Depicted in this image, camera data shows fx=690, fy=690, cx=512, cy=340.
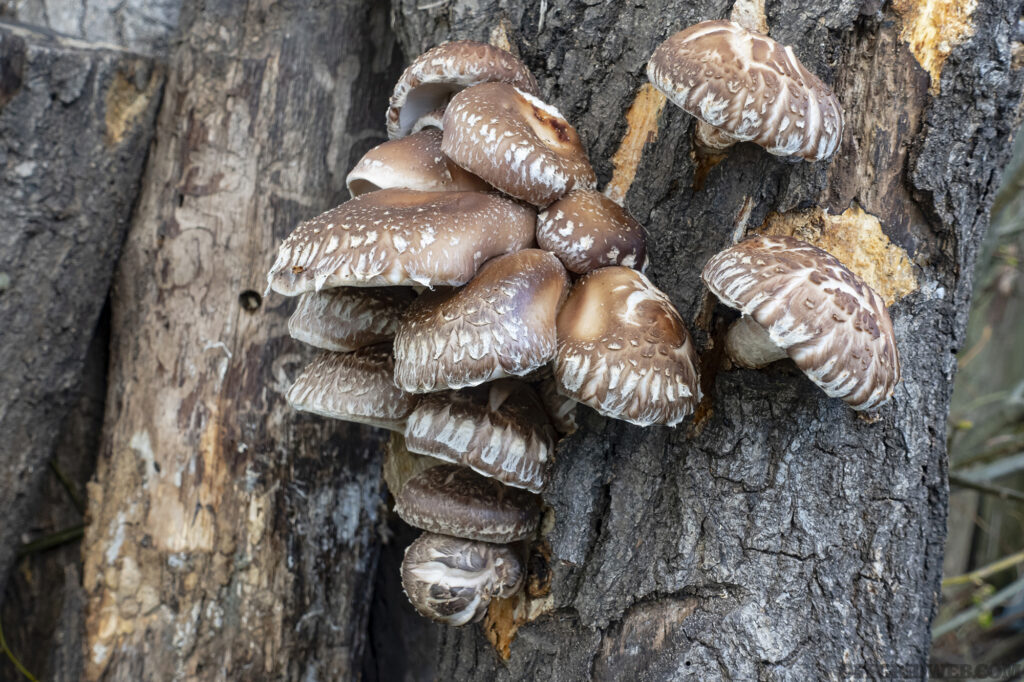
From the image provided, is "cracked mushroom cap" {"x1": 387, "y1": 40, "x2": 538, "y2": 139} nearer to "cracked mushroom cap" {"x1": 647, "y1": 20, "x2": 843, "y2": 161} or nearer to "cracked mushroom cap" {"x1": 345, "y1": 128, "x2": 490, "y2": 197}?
"cracked mushroom cap" {"x1": 345, "y1": 128, "x2": 490, "y2": 197}

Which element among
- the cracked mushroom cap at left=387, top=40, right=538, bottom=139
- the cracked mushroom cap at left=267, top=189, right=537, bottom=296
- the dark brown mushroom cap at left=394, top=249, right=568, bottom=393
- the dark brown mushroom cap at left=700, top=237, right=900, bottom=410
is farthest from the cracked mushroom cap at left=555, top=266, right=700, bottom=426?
the cracked mushroom cap at left=387, top=40, right=538, bottom=139

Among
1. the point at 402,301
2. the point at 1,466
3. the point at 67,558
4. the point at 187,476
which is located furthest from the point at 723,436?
the point at 67,558

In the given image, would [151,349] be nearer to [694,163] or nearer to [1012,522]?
[694,163]

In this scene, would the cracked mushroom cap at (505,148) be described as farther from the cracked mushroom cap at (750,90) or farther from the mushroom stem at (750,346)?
the mushroom stem at (750,346)

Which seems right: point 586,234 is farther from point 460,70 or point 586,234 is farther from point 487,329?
point 460,70

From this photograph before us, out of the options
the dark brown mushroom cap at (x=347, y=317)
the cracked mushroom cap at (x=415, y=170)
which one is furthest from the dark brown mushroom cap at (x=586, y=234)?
the dark brown mushroom cap at (x=347, y=317)

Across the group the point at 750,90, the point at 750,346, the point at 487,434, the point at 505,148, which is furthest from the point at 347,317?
the point at 750,90
